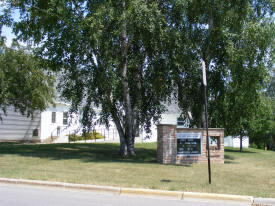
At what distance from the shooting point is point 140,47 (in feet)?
56.3

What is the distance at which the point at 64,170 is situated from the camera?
11.2 metres

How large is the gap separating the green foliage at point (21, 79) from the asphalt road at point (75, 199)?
16.0 m

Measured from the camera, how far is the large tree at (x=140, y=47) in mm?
14828

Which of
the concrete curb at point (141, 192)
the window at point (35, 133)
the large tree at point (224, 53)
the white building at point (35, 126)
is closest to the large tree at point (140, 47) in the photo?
the large tree at point (224, 53)

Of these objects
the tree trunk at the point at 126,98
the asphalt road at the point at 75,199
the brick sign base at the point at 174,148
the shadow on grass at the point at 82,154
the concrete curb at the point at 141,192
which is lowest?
the asphalt road at the point at 75,199

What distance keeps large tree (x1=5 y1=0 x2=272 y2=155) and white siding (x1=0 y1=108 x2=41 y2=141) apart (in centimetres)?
1478

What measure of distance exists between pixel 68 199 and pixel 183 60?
923 centimetres

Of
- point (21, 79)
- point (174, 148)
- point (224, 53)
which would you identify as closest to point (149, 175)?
point (174, 148)

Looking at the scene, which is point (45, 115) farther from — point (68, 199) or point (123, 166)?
point (68, 199)

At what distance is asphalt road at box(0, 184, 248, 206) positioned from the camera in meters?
7.33

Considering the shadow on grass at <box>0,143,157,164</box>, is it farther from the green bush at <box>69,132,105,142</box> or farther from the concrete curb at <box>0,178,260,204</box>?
the green bush at <box>69,132,105,142</box>

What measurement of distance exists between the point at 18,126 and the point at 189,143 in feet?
69.1

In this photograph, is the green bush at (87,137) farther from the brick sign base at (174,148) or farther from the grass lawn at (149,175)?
the grass lawn at (149,175)

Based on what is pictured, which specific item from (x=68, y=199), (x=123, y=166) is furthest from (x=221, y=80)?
(x=68, y=199)
